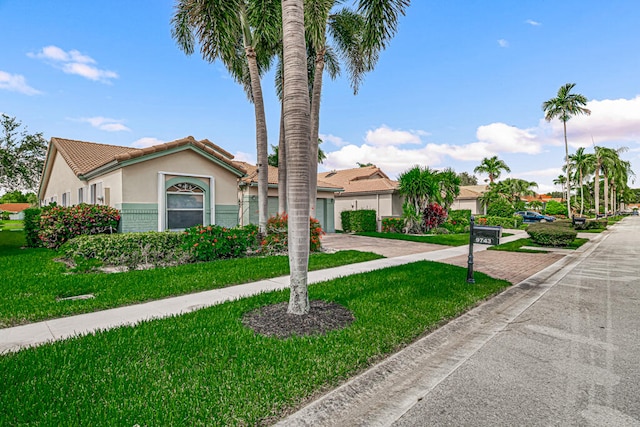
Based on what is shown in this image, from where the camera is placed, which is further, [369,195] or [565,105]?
[565,105]

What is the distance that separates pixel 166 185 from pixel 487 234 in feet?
35.9

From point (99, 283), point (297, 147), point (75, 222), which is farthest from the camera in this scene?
point (75, 222)

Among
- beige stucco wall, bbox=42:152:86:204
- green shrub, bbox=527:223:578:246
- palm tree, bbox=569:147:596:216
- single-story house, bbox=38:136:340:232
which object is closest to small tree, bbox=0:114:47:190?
beige stucco wall, bbox=42:152:86:204

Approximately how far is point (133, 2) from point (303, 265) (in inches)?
444

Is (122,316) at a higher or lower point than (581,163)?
lower

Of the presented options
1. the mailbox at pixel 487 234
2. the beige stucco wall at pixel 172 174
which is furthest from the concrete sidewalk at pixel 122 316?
the beige stucco wall at pixel 172 174

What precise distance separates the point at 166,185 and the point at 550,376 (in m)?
12.3

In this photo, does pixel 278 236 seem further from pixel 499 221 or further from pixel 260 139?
pixel 499 221

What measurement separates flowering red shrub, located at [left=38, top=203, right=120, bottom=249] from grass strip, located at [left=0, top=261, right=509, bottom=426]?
8.02m

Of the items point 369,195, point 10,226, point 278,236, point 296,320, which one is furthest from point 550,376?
Result: point 10,226

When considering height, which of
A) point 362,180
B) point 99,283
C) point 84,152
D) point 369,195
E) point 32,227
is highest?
point 84,152

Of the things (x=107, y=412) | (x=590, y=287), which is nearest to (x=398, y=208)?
(x=590, y=287)

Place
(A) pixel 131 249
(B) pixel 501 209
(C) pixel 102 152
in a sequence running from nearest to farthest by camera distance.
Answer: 1. (A) pixel 131 249
2. (C) pixel 102 152
3. (B) pixel 501 209

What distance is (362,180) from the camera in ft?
95.1
